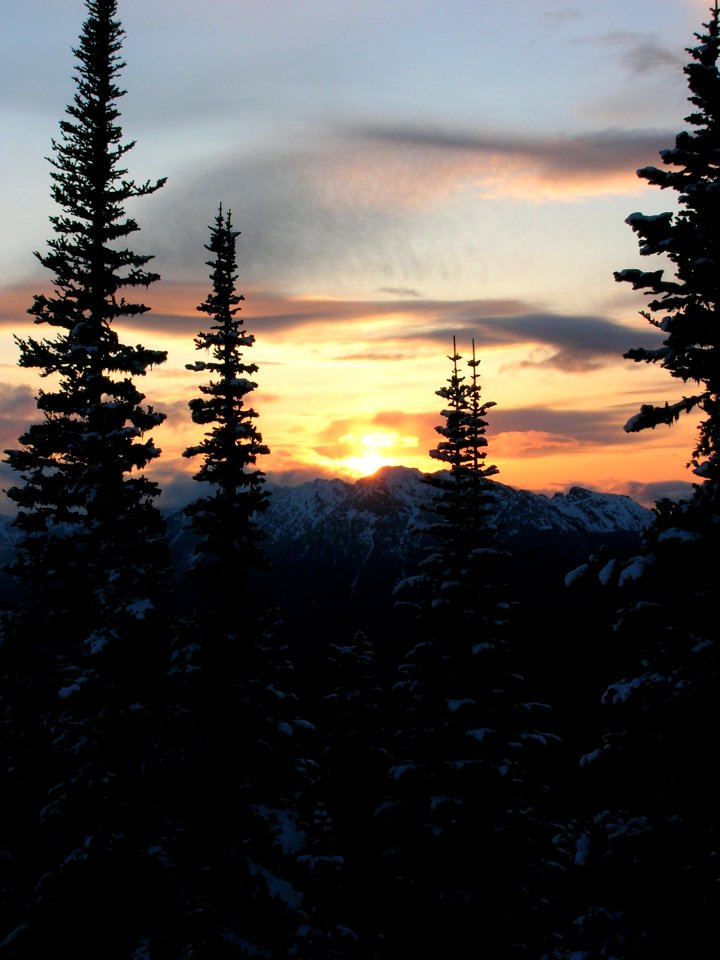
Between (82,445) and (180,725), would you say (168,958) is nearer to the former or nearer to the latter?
(180,725)

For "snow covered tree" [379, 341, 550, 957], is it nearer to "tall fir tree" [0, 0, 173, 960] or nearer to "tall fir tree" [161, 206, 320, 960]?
"tall fir tree" [161, 206, 320, 960]

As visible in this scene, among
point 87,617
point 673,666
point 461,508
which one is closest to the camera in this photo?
point 673,666

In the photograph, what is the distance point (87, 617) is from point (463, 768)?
12145mm

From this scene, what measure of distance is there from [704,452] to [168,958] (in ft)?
53.5

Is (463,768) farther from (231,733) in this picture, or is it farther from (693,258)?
(693,258)

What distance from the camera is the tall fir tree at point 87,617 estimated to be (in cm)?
1736

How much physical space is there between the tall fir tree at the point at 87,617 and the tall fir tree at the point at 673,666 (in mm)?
10505

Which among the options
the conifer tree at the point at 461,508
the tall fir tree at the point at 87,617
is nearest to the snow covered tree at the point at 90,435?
the tall fir tree at the point at 87,617

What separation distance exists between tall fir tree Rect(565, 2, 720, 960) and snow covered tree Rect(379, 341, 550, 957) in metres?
10.6

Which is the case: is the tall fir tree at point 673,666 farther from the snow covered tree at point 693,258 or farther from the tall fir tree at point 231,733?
the tall fir tree at point 231,733

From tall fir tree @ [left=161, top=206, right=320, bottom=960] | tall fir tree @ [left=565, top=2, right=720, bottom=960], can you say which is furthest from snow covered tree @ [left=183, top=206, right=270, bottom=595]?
tall fir tree @ [left=565, top=2, right=720, bottom=960]

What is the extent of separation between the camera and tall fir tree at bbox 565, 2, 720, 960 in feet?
37.1

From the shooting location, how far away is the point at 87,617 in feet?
64.2

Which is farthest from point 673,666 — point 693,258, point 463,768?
point 463,768
